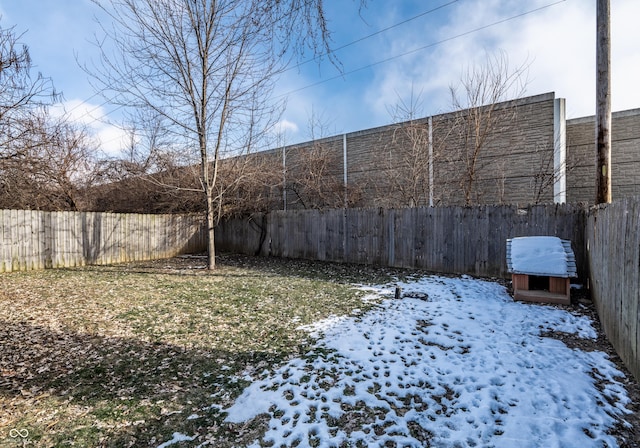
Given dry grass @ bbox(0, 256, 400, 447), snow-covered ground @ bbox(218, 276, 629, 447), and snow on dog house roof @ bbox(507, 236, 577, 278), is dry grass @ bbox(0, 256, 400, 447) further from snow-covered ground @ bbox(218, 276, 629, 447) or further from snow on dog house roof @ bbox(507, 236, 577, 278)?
snow on dog house roof @ bbox(507, 236, 577, 278)

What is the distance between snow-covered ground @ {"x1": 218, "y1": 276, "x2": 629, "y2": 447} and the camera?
2205 mm

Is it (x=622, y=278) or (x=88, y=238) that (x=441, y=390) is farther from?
(x=88, y=238)

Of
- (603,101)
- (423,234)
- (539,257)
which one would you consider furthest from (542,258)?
(423,234)

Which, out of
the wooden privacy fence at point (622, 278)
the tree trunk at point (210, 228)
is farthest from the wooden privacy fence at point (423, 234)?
the tree trunk at point (210, 228)

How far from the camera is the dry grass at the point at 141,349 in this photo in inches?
93.1

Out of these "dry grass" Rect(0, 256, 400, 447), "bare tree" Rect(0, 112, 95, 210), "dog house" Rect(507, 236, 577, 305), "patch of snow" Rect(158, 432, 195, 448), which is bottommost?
"patch of snow" Rect(158, 432, 195, 448)

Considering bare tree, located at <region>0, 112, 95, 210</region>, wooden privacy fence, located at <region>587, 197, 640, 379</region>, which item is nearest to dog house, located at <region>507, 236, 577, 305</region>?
wooden privacy fence, located at <region>587, 197, 640, 379</region>

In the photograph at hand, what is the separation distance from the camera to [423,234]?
8242mm

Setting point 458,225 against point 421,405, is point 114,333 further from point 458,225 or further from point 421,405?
point 458,225

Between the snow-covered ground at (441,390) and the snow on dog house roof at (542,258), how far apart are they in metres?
1.06

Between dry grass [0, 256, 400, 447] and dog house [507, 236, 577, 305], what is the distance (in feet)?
9.34

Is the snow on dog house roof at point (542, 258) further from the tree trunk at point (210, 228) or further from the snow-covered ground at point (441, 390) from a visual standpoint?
the tree trunk at point (210, 228)

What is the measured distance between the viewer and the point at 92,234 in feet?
34.1

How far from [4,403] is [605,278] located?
6.15 metres
